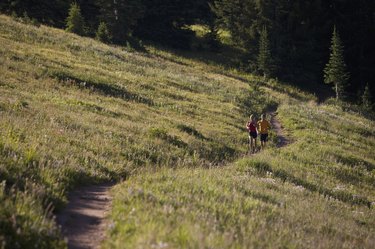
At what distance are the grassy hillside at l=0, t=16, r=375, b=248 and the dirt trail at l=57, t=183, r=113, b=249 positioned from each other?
0.22 meters

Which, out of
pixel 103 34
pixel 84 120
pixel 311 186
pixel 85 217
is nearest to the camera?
pixel 85 217

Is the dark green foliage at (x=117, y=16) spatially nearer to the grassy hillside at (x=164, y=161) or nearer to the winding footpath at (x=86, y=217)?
the grassy hillside at (x=164, y=161)

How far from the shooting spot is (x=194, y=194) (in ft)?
29.4

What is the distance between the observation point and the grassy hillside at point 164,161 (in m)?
6.73

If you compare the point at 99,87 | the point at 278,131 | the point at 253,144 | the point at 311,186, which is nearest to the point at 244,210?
the point at 311,186

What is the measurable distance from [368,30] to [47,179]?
6605 centimetres

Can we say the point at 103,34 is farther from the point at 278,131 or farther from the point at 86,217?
the point at 86,217

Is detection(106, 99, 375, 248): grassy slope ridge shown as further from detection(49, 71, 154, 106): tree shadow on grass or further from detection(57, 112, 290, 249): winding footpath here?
detection(49, 71, 154, 106): tree shadow on grass

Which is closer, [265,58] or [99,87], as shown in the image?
[99,87]

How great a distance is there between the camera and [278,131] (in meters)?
29.4

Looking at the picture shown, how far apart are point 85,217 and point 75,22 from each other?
157ft

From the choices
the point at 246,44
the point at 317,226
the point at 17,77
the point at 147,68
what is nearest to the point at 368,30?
the point at 246,44

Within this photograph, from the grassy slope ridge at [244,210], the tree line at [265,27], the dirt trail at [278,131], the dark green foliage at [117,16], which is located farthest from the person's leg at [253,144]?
the dark green foliage at [117,16]

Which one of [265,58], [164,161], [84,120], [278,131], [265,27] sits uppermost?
[265,27]
